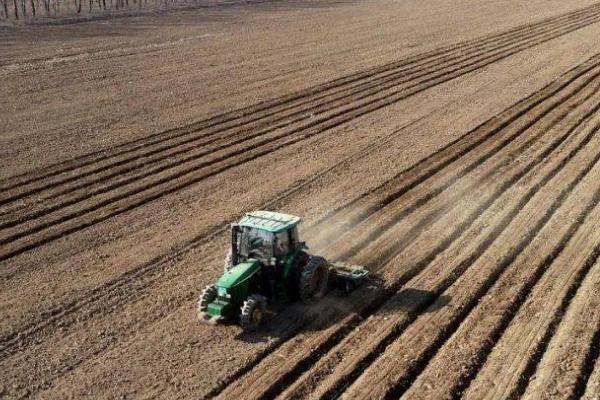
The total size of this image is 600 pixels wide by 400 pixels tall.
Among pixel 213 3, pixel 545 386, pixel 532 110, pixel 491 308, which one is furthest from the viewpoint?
pixel 213 3

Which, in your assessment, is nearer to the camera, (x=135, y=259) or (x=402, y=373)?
(x=402, y=373)

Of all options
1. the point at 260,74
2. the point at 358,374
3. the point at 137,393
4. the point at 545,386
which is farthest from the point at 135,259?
the point at 260,74

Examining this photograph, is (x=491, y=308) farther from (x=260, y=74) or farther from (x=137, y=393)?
(x=260, y=74)

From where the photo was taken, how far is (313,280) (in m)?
12.8

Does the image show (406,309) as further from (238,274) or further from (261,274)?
(238,274)

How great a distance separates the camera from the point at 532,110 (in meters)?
24.9

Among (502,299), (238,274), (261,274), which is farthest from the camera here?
(502,299)

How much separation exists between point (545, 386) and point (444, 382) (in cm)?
138

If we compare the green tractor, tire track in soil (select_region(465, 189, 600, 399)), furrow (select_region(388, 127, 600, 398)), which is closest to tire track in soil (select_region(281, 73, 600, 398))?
furrow (select_region(388, 127, 600, 398))

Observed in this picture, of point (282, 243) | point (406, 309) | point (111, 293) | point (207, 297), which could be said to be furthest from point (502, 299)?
point (111, 293)

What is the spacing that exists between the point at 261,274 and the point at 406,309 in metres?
2.52

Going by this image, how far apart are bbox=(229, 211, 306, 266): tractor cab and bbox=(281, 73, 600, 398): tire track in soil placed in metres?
1.76

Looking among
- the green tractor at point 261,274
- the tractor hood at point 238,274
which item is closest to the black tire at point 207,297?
the green tractor at point 261,274

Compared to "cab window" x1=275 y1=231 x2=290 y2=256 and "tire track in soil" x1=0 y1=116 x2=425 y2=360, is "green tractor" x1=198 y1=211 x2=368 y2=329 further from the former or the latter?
"tire track in soil" x1=0 y1=116 x2=425 y2=360
